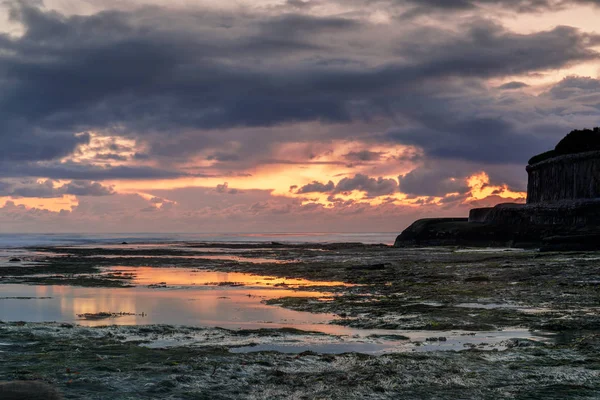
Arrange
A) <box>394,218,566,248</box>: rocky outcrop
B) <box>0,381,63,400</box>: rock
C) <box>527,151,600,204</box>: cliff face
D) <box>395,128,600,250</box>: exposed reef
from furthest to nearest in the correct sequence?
<box>527,151,600,204</box>: cliff face
<box>394,218,566,248</box>: rocky outcrop
<box>395,128,600,250</box>: exposed reef
<box>0,381,63,400</box>: rock

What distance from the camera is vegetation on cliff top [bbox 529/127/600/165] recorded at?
6794 centimetres

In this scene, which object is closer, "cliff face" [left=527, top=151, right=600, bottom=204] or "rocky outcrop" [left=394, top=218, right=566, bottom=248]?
"rocky outcrop" [left=394, top=218, right=566, bottom=248]

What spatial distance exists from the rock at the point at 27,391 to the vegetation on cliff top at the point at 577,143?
6586 centimetres

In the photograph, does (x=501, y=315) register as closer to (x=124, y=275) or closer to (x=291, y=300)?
(x=291, y=300)

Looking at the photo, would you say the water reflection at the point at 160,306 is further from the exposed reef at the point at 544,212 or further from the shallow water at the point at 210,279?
the exposed reef at the point at 544,212

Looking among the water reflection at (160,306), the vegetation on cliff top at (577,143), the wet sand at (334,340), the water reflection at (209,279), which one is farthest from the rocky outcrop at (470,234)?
the water reflection at (160,306)

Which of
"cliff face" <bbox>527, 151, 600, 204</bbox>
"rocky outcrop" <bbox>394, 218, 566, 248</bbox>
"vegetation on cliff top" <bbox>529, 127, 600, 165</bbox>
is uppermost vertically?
"vegetation on cliff top" <bbox>529, 127, 600, 165</bbox>

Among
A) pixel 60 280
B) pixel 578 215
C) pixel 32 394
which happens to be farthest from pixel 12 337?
pixel 578 215

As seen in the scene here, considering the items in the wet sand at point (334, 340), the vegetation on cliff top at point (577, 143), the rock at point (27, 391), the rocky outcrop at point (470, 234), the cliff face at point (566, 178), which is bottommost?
the wet sand at point (334, 340)

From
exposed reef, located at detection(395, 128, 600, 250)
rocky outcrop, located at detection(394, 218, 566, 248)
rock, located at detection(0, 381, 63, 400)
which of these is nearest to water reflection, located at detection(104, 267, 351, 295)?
rock, located at detection(0, 381, 63, 400)

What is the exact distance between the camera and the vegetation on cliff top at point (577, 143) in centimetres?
6794

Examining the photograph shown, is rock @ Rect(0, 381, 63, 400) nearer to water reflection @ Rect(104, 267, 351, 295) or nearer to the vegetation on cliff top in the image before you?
water reflection @ Rect(104, 267, 351, 295)

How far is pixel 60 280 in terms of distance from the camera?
31562mm

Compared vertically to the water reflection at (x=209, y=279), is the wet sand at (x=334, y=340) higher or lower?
higher
